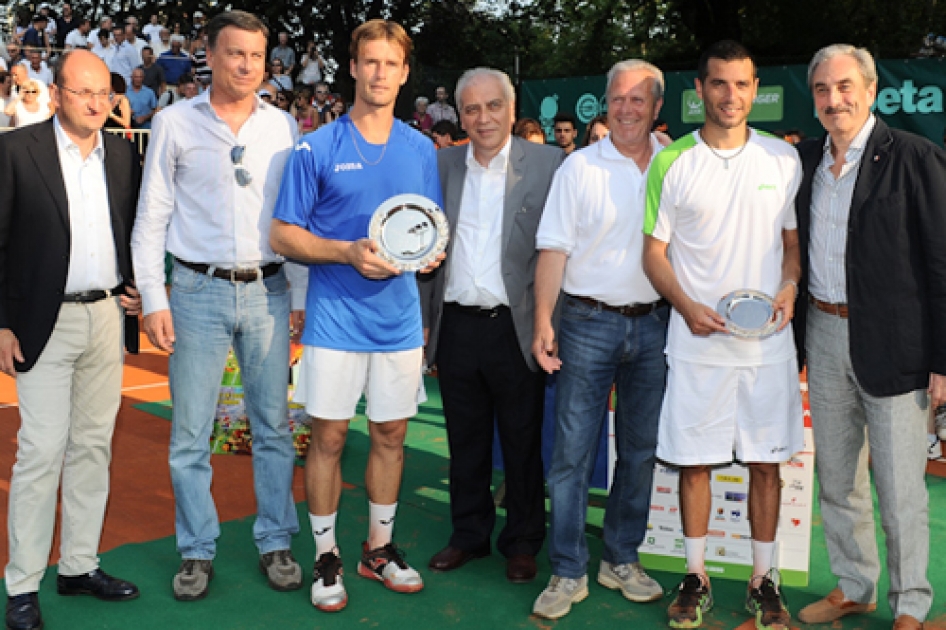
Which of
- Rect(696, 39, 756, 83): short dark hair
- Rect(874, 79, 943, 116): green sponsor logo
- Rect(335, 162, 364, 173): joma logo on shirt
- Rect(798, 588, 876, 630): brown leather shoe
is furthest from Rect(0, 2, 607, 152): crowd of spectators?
Rect(798, 588, 876, 630): brown leather shoe

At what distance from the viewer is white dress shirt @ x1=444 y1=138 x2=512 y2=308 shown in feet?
14.3

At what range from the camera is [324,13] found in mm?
30391

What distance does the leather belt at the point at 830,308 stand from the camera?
3828 millimetres

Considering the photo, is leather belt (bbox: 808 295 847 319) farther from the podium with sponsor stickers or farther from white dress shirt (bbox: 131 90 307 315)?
white dress shirt (bbox: 131 90 307 315)

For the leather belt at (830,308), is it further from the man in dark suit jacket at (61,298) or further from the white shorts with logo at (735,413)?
the man in dark suit jacket at (61,298)

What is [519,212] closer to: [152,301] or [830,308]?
[830,308]

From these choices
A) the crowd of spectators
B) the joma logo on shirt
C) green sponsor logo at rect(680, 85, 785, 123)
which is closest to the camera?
the joma logo on shirt

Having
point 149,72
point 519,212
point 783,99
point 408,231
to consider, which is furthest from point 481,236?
point 149,72

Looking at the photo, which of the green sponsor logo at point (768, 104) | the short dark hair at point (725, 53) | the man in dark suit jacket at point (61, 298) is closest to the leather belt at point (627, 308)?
the short dark hair at point (725, 53)

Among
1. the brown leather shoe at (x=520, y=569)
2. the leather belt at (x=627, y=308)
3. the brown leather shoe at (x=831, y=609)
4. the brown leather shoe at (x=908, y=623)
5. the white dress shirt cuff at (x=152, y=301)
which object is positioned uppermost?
the leather belt at (x=627, y=308)

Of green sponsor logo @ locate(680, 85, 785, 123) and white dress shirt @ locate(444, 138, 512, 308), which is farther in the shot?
green sponsor logo @ locate(680, 85, 785, 123)

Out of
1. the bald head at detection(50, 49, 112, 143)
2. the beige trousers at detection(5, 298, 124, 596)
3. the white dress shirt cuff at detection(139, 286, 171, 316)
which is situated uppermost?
the bald head at detection(50, 49, 112, 143)

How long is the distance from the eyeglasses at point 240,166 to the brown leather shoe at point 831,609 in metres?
2.93

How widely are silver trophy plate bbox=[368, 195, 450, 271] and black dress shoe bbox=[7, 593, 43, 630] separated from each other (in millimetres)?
1961
